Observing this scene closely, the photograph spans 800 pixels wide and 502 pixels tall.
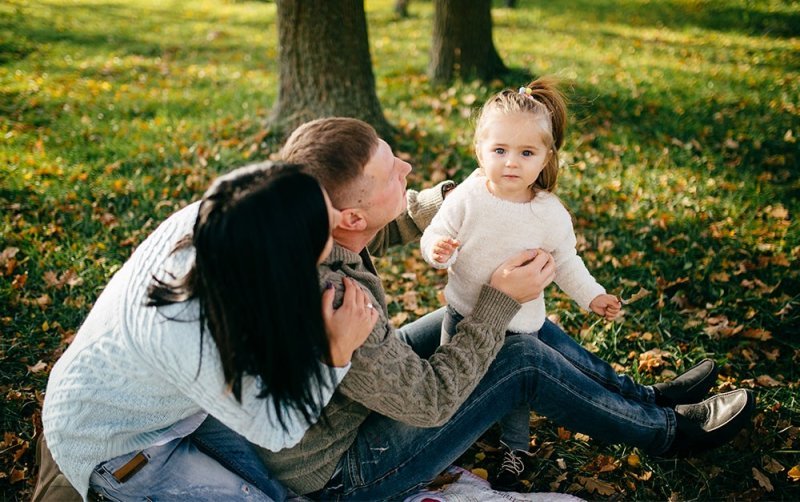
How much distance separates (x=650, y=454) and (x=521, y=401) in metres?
0.73

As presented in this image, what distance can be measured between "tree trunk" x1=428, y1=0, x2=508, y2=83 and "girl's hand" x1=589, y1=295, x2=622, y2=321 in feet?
17.9

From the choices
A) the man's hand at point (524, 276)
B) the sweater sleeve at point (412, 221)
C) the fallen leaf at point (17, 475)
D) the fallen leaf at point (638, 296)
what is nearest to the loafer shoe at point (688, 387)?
the fallen leaf at point (638, 296)

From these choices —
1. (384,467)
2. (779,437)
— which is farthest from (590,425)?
(779,437)

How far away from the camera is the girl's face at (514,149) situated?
8.29 feet

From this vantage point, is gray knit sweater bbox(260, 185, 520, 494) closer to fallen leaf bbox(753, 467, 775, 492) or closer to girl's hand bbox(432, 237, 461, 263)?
girl's hand bbox(432, 237, 461, 263)

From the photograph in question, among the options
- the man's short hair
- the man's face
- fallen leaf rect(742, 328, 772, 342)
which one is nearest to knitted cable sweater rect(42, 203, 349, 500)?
the man's short hair

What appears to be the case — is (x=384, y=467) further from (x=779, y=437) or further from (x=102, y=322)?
(x=779, y=437)

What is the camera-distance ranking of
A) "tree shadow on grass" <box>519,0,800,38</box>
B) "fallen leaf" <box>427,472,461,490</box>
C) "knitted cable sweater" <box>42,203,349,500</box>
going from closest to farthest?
"knitted cable sweater" <box>42,203,349,500</box> < "fallen leaf" <box>427,472,461,490</box> < "tree shadow on grass" <box>519,0,800,38</box>

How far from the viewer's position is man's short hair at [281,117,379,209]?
82.2 inches

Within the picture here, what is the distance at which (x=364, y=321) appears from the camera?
1.91 m

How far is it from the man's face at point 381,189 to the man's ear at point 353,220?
0.02 m

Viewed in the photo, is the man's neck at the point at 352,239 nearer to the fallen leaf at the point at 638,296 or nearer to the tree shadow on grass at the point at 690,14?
the fallen leaf at the point at 638,296

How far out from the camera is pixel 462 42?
7551mm

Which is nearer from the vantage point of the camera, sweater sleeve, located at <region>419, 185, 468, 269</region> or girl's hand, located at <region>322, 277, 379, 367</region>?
girl's hand, located at <region>322, 277, 379, 367</region>
